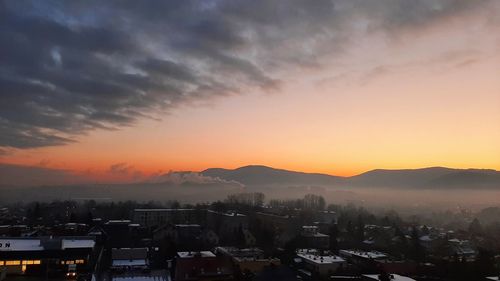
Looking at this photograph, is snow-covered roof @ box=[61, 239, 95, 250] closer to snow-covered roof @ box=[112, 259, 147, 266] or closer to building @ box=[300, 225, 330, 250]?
snow-covered roof @ box=[112, 259, 147, 266]

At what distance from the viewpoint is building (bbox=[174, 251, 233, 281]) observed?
87.9 feet

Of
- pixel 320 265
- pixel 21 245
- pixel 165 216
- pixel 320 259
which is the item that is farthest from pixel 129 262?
pixel 165 216

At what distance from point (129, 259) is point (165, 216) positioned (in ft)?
132

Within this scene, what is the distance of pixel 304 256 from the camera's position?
34.1 m

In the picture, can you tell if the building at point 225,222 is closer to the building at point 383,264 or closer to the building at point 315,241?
the building at point 315,241

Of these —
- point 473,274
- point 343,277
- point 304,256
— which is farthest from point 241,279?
point 473,274

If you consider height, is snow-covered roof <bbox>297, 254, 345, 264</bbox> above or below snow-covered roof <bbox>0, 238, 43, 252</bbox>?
below

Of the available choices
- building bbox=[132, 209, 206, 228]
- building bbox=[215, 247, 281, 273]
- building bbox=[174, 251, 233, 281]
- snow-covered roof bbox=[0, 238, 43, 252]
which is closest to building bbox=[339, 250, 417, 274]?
building bbox=[215, 247, 281, 273]

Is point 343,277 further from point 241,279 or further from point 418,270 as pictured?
point 241,279

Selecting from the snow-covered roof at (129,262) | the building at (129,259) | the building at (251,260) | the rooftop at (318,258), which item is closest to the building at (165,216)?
the rooftop at (318,258)

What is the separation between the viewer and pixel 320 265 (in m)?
31.0

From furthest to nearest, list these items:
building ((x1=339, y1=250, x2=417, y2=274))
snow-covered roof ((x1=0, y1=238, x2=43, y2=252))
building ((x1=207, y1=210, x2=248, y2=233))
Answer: building ((x1=207, y1=210, x2=248, y2=233)) → building ((x1=339, y1=250, x2=417, y2=274)) → snow-covered roof ((x1=0, y1=238, x2=43, y2=252))

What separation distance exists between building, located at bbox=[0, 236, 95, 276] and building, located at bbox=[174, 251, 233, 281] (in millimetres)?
5556

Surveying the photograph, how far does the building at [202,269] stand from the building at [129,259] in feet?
9.31
